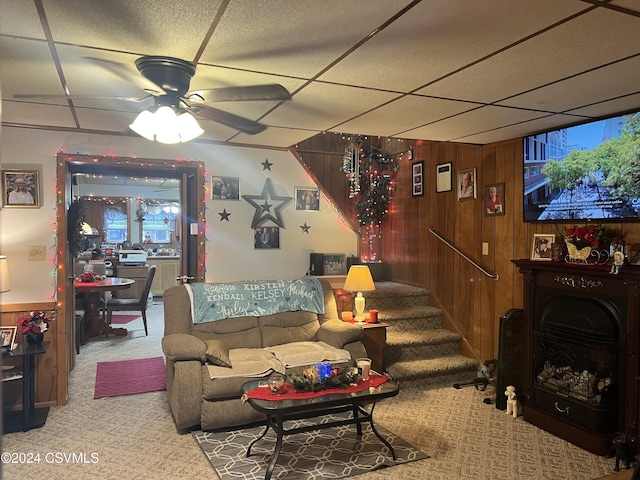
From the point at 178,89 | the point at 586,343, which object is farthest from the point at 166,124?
the point at 586,343

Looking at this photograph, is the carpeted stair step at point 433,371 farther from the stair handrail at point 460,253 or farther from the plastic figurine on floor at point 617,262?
the plastic figurine on floor at point 617,262

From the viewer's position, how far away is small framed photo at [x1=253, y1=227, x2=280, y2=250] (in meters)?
5.02

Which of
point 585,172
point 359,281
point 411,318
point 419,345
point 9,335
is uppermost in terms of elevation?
point 585,172

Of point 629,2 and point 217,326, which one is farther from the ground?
point 629,2

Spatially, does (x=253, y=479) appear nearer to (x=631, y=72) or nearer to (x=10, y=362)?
(x=10, y=362)

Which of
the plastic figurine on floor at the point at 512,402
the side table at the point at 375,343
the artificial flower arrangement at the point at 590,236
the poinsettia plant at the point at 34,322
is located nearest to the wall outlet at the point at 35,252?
the poinsettia plant at the point at 34,322

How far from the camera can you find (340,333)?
4109mm

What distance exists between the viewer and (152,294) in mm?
9734

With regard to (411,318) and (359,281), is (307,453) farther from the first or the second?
(411,318)

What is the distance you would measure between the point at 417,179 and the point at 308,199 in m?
1.32

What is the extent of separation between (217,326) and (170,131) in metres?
2.09

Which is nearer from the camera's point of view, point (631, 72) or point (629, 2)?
point (629, 2)

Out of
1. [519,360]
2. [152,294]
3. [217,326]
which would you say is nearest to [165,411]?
[217,326]

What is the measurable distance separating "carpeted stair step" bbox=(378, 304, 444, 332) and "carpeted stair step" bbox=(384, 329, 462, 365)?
6 centimetres
